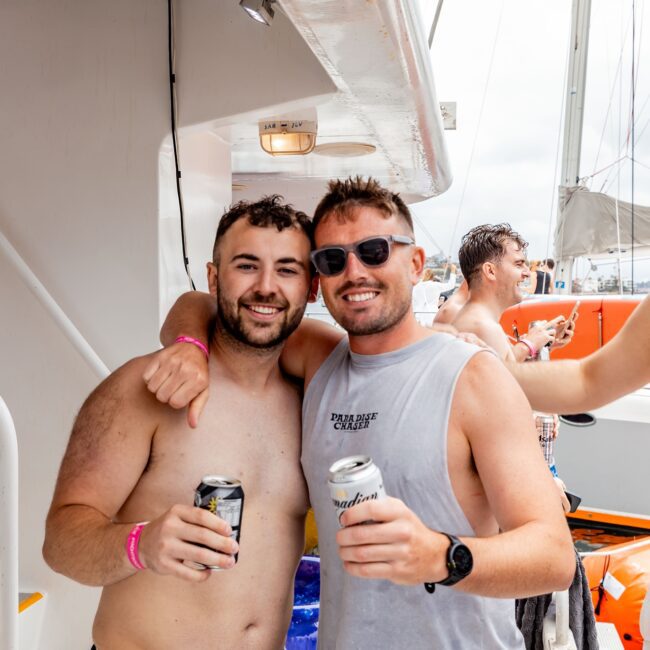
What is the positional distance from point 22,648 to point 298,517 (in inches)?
69.2

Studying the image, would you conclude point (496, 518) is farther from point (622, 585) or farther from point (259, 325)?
point (622, 585)

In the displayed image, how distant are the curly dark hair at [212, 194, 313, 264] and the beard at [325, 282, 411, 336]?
0.86 feet

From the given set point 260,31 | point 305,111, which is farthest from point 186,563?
point 305,111

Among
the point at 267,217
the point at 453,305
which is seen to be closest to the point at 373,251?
the point at 267,217

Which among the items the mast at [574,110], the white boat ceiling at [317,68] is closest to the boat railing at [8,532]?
the white boat ceiling at [317,68]

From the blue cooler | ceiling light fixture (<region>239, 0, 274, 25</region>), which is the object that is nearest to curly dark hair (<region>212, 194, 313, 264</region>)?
ceiling light fixture (<region>239, 0, 274, 25</region>)

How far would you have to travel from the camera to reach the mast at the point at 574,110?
35.7 ft

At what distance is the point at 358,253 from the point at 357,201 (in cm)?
16

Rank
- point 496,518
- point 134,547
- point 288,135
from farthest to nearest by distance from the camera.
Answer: point 288,135 → point 496,518 → point 134,547

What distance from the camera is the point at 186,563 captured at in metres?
1.32

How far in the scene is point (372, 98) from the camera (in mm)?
2633

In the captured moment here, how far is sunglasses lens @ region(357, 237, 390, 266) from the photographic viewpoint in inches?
69.5

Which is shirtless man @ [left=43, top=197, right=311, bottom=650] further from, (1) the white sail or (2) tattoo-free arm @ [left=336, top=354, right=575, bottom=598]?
(1) the white sail

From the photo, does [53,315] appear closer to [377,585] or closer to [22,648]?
Result: [22,648]
